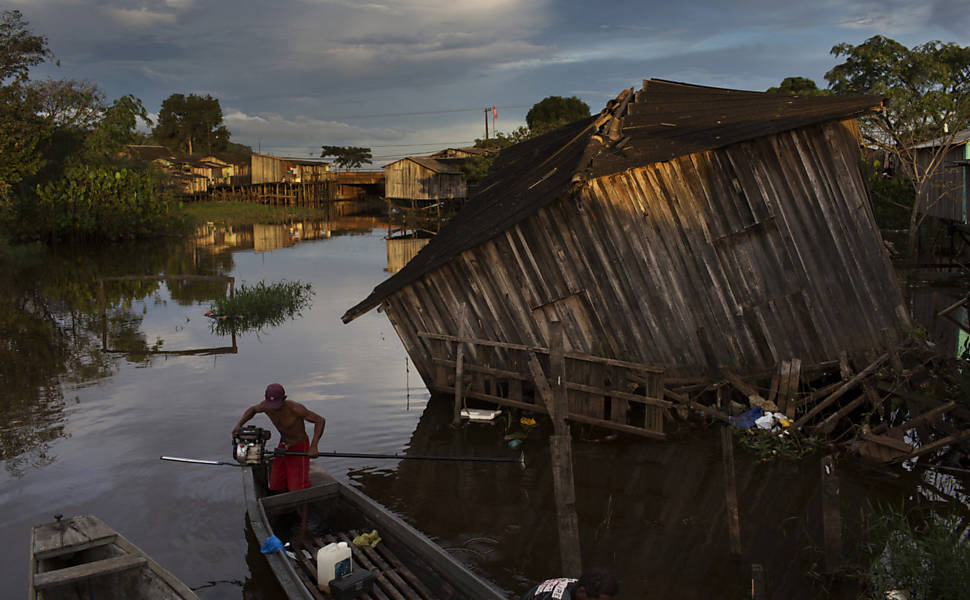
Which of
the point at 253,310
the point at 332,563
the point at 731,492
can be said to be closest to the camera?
Answer: the point at 332,563

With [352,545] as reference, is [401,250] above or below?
above

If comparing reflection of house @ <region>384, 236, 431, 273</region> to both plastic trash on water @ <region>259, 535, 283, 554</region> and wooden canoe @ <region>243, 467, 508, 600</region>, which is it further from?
→ plastic trash on water @ <region>259, 535, 283, 554</region>

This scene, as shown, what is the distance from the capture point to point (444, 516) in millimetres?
10000

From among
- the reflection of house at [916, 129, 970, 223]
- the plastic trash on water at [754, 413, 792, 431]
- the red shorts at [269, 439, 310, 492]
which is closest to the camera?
the red shorts at [269, 439, 310, 492]

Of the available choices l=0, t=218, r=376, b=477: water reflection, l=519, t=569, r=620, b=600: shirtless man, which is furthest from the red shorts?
l=0, t=218, r=376, b=477: water reflection

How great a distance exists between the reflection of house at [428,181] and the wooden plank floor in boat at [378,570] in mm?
47930

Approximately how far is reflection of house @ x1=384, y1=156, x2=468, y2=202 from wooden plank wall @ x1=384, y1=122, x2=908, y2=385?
43692 mm

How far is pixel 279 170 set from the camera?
8212 centimetres

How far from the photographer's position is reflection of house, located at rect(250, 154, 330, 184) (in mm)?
80875

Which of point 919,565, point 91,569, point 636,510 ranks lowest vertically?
point 636,510

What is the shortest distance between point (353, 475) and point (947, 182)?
81.8 feet

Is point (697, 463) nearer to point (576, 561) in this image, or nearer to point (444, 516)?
point (444, 516)

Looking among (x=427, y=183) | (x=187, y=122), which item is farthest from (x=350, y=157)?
(x=427, y=183)

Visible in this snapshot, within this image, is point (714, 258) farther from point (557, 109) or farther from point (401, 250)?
point (557, 109)
